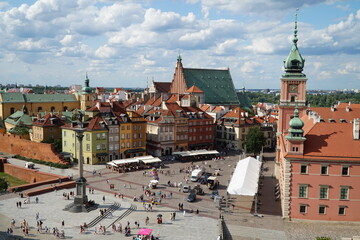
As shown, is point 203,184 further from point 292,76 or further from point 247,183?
point 292,76

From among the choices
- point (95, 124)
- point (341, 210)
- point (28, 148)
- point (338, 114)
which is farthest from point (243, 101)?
point (341, 210)

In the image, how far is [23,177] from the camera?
67.2 meters

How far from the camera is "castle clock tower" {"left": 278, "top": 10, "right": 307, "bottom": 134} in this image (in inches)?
2557

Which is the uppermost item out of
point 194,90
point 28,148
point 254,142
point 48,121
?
point 194,90

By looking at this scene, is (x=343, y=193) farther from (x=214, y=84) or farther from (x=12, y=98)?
(x=12, y=98)

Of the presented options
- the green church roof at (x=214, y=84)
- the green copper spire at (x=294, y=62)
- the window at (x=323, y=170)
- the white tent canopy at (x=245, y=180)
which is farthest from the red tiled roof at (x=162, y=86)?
the window at (x=323, y=170)

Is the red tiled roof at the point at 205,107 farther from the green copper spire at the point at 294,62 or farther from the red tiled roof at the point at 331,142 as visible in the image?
the red tiled roof at the point at 331,142

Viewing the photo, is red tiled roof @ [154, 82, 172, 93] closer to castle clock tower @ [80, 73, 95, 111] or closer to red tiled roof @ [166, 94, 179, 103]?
red tiled roof @ [166, 94, 179, 103]

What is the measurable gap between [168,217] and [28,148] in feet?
154

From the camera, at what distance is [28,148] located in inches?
3177

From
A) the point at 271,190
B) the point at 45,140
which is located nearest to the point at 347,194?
the point at 271,190

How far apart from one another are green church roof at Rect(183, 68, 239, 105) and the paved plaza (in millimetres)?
67581

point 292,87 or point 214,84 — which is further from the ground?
point 214,84

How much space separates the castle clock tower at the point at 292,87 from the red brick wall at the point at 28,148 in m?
42.8
